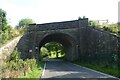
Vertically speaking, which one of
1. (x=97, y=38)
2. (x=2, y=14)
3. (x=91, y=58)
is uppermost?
(x=2, y=14)

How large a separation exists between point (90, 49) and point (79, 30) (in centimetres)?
396

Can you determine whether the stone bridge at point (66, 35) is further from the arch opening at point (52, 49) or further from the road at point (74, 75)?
the arch opening at point (52, 49)

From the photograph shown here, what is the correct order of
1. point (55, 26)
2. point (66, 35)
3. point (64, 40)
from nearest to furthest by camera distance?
point (55, 26)
point (66, 35)
point (64, 40)

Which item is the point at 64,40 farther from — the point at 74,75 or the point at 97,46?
the point at 74,75

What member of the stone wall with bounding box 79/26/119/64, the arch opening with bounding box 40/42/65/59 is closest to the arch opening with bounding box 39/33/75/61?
the stone wall with bounding box 79/26/119/64

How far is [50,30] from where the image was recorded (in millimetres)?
42656

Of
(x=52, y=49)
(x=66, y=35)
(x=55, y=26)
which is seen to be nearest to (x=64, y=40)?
(x=66, y=35)

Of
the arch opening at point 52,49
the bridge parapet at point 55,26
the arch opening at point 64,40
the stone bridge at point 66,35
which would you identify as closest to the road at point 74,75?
the stone bridge at point 66,35

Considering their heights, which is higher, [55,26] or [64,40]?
[55,26]

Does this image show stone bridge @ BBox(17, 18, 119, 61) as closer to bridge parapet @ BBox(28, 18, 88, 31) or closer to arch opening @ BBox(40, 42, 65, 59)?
bridge parapet @ BBox(28, 18, 88, 31)

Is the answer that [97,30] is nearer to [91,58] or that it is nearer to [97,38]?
[97,38]

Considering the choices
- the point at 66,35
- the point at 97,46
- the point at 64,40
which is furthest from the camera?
the point at 64,40

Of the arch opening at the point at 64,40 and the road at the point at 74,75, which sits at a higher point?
the arch opening at the point at 64,40

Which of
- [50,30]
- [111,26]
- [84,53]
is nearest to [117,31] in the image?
[111,26]
